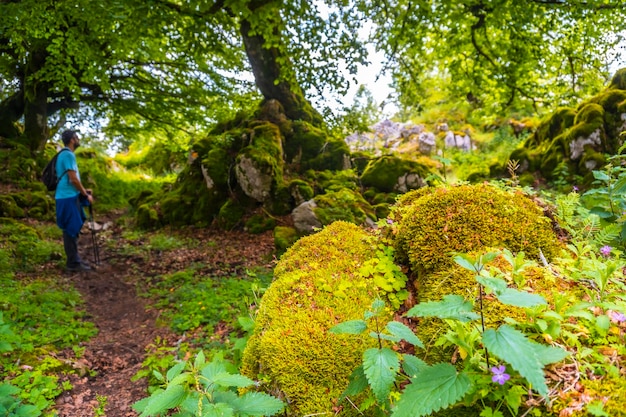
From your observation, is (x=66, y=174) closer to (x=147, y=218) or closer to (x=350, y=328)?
(x=147, y=218)

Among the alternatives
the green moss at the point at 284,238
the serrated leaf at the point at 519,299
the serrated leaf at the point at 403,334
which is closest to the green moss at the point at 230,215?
the green moss at the point at 284,238

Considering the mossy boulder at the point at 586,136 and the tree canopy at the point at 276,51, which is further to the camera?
the mossy boulder at the point at 586,136

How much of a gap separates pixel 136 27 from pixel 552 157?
35.9 ft

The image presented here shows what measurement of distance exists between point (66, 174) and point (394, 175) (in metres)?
7.09

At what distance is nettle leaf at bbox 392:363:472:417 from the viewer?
1.01 metres

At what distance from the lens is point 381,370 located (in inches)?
49.2

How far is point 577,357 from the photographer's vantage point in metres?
1.17

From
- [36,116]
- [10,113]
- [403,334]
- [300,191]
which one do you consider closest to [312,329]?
[403,334]

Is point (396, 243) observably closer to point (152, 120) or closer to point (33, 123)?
point (152, 120)

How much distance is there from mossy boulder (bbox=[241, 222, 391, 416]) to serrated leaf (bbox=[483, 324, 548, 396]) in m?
0.79

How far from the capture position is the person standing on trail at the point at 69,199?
5.84 m

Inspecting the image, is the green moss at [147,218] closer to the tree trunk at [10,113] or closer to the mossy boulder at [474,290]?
the tree trunk at [10,113]

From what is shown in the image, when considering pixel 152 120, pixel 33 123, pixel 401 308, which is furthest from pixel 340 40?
pixel 33 123

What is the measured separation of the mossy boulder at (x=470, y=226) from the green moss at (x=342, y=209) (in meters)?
4.29
